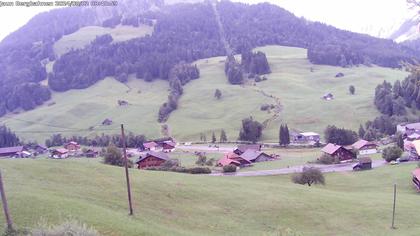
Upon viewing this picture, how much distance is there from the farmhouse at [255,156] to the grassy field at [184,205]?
50.1 m

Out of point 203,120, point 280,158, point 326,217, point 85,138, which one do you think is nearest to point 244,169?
point 280,158

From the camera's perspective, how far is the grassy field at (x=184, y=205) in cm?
3716

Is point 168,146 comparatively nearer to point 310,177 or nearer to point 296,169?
point 296,169

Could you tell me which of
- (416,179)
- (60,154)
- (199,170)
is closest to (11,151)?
(60,154)

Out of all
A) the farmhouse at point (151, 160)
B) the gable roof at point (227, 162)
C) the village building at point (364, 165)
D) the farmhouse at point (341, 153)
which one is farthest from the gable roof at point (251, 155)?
the village building at point (364, 165)

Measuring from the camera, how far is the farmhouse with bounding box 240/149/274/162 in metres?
114

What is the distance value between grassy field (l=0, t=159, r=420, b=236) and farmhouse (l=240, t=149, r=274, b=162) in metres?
50.1

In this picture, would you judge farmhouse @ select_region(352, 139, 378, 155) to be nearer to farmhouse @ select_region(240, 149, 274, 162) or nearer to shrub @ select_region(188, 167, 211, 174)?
farmhouse @ select_region(240, 149, 274, 162)

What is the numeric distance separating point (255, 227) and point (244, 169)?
55.4 metres

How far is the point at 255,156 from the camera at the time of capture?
115 metres

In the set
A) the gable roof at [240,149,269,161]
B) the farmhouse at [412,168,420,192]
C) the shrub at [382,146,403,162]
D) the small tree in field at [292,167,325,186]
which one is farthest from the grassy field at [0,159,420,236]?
the gable roof at [240,149,269,161]

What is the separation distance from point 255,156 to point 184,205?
67670mm

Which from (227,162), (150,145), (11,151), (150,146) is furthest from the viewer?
(150,145)

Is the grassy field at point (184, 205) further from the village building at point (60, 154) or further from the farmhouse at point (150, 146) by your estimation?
the village building at point (60, 154)
